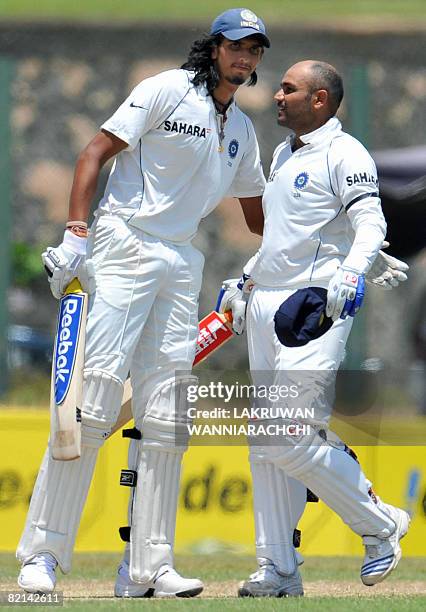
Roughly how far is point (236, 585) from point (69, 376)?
132 cm

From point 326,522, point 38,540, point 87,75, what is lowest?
point 326,522

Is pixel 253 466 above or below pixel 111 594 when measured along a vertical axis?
above

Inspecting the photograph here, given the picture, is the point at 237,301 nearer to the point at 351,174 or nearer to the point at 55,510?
the point at 351,174

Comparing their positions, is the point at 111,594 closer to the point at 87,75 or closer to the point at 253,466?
the point at 253,466

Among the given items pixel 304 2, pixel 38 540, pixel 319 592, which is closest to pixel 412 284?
pixel 304 2

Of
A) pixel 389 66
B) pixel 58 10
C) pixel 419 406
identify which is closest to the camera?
pixel 419 406

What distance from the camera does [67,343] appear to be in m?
5.82

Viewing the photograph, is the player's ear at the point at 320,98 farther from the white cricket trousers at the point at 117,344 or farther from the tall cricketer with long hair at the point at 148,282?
the white cricket trousers at the point at 117,344

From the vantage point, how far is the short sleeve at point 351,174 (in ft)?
19.6

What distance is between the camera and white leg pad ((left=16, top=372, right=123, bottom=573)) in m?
5.88

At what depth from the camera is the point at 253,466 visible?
244 inches

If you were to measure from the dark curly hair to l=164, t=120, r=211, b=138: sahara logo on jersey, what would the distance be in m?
0.17

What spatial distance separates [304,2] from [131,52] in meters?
1.18

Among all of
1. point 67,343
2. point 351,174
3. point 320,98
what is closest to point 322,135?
point 320,98
